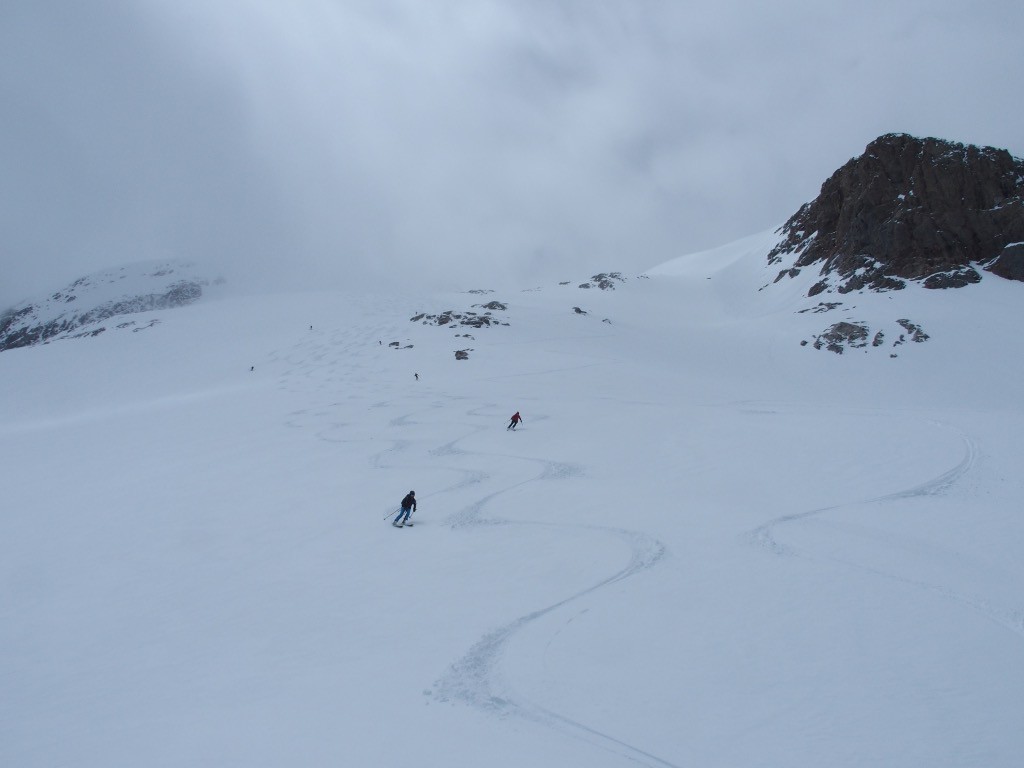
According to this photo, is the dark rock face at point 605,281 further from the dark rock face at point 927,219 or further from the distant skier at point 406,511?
the distant skier at point 406,511

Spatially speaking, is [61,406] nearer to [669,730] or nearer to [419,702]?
[419,702]

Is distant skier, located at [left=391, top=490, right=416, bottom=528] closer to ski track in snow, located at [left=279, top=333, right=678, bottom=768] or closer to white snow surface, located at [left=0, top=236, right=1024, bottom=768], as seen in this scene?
white snow surface, located at [left=0, top=236, right=1024, bottom=768]

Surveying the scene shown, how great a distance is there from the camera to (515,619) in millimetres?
9938

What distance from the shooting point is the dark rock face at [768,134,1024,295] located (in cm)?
5231

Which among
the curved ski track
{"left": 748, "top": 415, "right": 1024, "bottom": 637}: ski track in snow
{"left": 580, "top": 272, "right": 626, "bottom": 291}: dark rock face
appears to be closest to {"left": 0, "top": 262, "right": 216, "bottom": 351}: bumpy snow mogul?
{"left": 580, "top": 272, "right": 626, "bottom": 291}: dark rock face

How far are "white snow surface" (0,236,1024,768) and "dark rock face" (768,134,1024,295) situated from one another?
3298cm

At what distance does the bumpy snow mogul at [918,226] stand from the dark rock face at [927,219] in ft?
0.28

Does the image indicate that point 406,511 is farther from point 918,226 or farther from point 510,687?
point 918,226

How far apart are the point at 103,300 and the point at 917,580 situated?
218m

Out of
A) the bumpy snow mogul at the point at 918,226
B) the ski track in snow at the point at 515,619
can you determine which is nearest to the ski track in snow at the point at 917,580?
the ski track in snow at the point at 515,619

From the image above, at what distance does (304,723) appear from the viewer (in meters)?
7.38

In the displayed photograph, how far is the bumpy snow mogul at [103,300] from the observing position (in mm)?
157875

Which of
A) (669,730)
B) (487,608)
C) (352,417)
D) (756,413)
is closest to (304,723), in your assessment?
(487,608)

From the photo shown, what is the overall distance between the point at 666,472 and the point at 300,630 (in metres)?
A: 13.6
